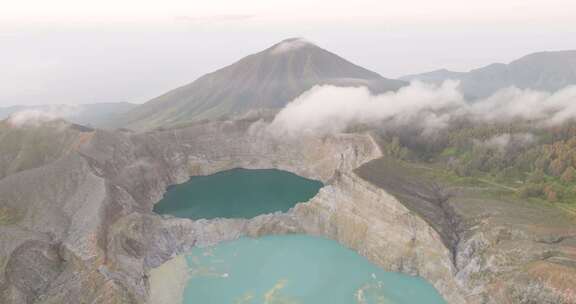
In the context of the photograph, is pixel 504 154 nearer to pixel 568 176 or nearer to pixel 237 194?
pixel 568 176

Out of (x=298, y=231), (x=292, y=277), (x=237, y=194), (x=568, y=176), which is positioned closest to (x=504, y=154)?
(x=568, y=176)

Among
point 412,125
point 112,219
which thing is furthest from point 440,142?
point 112,219

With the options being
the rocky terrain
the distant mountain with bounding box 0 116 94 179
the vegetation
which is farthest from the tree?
the distant mountain with bounding box 0 116 94 179

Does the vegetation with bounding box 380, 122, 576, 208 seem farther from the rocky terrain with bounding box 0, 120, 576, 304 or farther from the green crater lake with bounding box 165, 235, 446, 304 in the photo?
the green crater lake with bounding box 165, 235, 446, 304

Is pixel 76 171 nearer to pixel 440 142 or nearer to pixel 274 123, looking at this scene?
pixel 274 123

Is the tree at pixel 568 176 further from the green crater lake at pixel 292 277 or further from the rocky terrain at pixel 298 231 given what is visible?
the green crater lake at pixel 292 277

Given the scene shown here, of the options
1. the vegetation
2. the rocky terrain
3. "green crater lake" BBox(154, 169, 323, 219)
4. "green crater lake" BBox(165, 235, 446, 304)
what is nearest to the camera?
the rocky terrain
